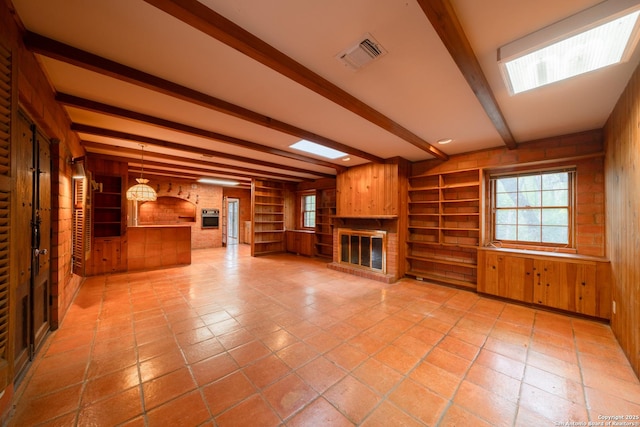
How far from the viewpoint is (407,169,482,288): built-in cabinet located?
4.12m

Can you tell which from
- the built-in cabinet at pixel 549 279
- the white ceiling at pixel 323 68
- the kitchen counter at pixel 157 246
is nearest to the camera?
the white ceiling at pixel 323 68

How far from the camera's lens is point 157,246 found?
5336 millimetres

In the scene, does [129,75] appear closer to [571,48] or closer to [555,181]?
[571,48]

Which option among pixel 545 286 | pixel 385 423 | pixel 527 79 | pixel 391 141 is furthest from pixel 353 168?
pixel 385 423

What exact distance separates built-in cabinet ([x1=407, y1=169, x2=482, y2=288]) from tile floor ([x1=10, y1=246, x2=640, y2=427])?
0.96 m

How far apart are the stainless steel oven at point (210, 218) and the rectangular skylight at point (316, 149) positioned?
235 inches

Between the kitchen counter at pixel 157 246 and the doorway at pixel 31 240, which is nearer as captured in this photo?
the doorway at pixel 31 240

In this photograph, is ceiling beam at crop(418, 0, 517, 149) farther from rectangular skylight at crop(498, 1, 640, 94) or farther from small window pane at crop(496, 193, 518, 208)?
small window pane at crop(496, 193, 518, 208)

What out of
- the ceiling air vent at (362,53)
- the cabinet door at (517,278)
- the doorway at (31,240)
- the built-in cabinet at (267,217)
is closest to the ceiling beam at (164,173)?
the built-in cabinet at (267,217)

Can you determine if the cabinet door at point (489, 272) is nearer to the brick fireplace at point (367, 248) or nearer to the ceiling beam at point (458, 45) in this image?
the brick fireplace at point (367, 248)

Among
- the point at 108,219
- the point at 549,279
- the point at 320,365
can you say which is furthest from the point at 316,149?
the point at 108,219

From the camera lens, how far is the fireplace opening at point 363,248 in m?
4.73

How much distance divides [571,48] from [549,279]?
9.51 feet

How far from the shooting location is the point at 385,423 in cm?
142
